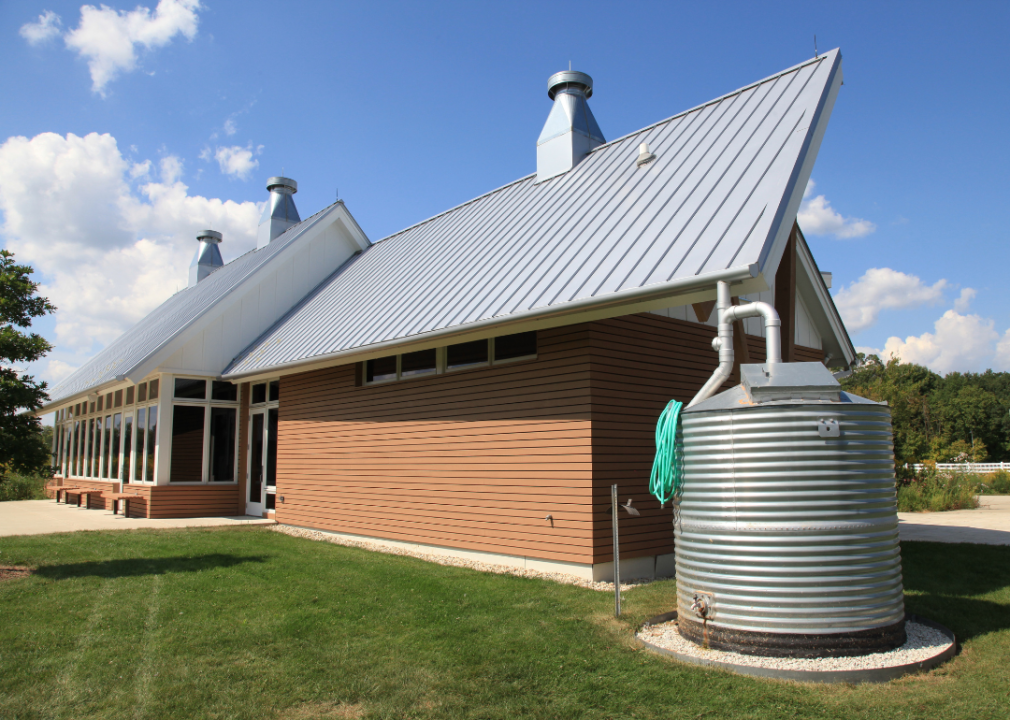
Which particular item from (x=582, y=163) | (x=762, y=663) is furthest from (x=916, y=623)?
(x=582, y=163)

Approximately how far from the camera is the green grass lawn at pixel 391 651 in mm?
4406

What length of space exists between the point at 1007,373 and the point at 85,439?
96.4 m

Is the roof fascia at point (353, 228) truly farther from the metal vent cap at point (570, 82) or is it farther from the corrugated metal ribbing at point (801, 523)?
the corrugated metal ribbing at point (801, 523)

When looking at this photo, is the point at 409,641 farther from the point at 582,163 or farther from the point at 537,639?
the point at 582,163

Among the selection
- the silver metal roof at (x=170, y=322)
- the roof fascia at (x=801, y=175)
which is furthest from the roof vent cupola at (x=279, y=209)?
the roof fascia at (x=801, y=175)

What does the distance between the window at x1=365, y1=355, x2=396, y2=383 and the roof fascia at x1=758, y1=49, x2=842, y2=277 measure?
6.30 meters

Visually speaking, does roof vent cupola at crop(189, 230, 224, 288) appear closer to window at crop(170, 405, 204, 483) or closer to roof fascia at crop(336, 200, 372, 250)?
roof fascia at crop(336, 200, 372, 250)

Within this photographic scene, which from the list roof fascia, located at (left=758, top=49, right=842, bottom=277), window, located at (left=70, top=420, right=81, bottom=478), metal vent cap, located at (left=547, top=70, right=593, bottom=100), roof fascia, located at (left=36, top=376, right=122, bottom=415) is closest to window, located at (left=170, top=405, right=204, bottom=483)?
roof fascia, located at (left=36, top=376, right=122, bottom=415)

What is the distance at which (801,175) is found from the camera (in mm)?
7531

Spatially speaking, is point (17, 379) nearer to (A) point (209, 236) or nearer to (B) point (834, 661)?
(B) point (834, 661)

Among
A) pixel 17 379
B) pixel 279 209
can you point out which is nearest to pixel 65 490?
pixel 279 209

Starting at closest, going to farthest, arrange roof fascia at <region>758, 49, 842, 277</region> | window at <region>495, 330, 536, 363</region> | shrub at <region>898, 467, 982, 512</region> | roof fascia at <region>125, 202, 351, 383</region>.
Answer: roof fascia at <region>758, 49, 842, 277</region>, window at <region>495, 330, 536, 363</region>, roof fascia at <region>125, 202, 351, 383</region>, shrub at <region>898, 467, 982, 512</region>

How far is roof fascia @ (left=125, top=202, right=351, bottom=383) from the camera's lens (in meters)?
14.3

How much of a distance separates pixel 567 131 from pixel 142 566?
9.59 metres
